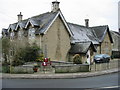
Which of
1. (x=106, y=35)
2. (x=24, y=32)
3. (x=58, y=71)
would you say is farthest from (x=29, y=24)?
(x=106, y=35)

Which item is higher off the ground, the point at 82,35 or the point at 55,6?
the point at 55,6

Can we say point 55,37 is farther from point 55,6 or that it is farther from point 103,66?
point 103,66

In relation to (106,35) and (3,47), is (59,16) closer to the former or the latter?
(3,47)

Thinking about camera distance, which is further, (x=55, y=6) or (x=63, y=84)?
(x=55, y=6)

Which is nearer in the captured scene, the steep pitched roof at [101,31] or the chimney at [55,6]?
the chimney at [55,6]

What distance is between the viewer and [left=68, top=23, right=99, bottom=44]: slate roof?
3703 cm

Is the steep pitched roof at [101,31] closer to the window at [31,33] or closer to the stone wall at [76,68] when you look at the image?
the window at [31,33]

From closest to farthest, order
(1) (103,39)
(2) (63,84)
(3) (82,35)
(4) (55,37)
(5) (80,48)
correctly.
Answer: (2) (63,84) → (4) (55,37) → (5) (80,48) → (3) (82,35) → (1) (103,39)

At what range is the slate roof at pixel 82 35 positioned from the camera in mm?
37025

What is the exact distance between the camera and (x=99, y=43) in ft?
135

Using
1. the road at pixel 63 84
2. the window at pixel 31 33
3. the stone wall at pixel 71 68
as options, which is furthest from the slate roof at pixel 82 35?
the road at pixel 63 84

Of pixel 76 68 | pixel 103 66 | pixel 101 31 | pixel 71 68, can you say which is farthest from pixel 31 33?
pixel 101 31

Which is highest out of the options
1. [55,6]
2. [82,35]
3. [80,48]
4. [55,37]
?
[55,6]

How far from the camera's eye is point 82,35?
39438mm
